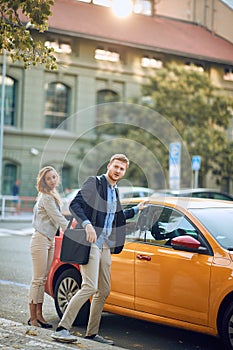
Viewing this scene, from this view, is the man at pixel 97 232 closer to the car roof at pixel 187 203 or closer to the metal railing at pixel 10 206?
the car roof at pixel 187 203

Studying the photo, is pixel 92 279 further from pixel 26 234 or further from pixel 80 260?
pixel 26 234

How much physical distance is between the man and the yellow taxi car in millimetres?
597

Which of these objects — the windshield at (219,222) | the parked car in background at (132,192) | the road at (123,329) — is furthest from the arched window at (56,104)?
the windshield at (219,222)

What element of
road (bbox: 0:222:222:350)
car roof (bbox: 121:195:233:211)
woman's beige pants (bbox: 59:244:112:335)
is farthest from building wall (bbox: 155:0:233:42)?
woman's beige pants (bbox: 59:244:112:335)

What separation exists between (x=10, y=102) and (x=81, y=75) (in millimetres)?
4901

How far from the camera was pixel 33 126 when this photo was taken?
42.3 metres

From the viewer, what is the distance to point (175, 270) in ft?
24.1

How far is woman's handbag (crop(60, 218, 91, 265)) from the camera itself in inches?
270

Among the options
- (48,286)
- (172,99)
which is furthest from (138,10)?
(48,286)

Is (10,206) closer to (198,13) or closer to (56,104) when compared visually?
(56,104)

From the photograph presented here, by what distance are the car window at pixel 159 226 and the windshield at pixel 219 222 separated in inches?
6.2

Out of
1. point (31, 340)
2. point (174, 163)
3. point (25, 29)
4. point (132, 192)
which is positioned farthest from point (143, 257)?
point (174, 163)

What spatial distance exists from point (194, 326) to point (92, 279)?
119 cm

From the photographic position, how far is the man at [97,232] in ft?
22.6
